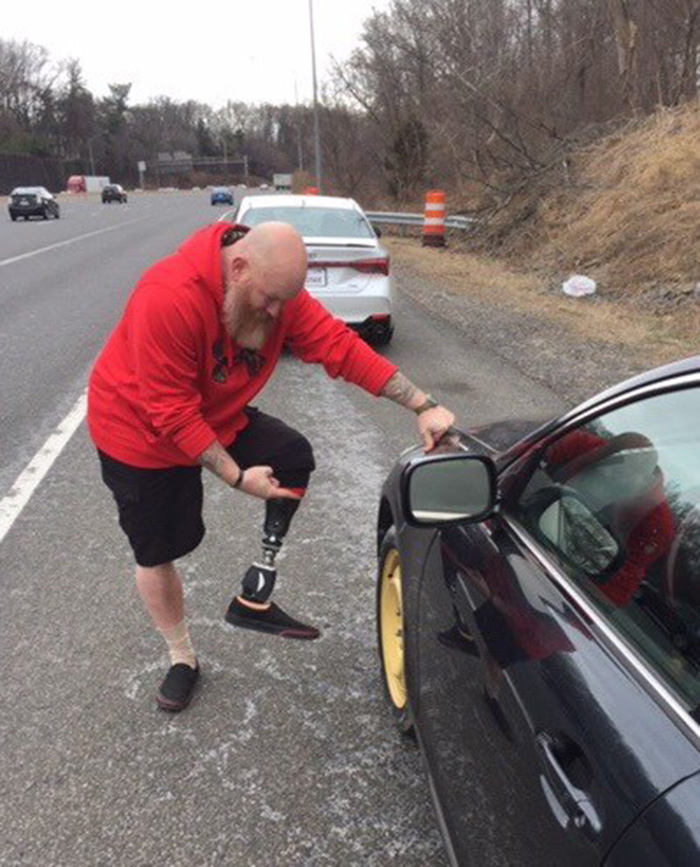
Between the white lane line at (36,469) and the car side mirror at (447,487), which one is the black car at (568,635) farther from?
the white lane line at (36,469)

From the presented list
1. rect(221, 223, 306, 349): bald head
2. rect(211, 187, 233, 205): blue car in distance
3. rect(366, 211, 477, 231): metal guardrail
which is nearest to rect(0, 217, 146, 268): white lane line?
rect(366, 211, 477, 231): metal guardrail

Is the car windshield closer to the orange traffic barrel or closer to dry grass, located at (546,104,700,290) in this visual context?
dry grass, located at (546,104,700,290)

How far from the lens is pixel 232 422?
9.21ft

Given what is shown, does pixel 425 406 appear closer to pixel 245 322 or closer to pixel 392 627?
pixel 245 322

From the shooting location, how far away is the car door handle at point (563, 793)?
47.7 inches

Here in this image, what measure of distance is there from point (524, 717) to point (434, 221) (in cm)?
1854

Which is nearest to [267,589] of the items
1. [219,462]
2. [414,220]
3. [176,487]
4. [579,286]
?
[176,487]

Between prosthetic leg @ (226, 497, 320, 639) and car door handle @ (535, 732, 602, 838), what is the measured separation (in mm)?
1613

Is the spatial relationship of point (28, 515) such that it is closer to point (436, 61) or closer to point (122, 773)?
point (122, 773)

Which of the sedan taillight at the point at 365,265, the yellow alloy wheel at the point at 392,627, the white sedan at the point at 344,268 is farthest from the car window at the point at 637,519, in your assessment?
the sedan taillight at the point at 365,265

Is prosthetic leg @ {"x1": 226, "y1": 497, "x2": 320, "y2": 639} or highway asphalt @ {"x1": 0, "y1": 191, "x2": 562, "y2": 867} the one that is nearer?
highway asphalt @ {"x1": 0, "y1": 191, "x2": 562, "y2": 867}

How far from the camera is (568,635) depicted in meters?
1.51

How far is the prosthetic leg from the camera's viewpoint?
9.53 feet

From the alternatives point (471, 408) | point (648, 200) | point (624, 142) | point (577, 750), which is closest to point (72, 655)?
point (577, 750)
